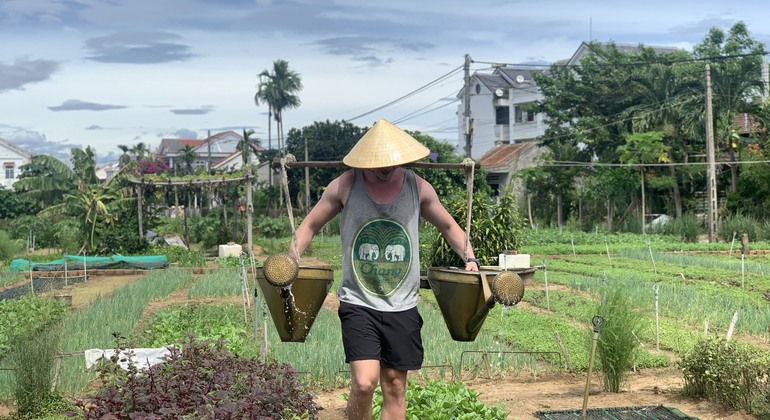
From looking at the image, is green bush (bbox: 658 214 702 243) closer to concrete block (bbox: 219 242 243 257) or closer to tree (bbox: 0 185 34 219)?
concrete block (bbox: 219 242 243 257)

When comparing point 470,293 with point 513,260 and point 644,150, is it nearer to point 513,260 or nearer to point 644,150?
point 513,260

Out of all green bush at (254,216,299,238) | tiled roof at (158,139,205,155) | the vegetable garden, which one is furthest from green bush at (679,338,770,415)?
tiled roof at (158,139,205,155)

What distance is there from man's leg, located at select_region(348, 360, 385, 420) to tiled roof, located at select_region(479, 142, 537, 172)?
32.6 m

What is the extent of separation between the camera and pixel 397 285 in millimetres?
3902

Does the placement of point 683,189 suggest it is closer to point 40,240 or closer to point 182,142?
point 40,240

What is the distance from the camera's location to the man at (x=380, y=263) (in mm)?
3830

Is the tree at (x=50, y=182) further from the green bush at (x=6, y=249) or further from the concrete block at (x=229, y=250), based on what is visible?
the concrete block at (x=229, y=250)

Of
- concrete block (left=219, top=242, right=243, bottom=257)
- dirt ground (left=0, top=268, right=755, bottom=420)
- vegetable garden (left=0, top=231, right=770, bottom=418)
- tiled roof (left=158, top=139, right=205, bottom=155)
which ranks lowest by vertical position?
dirt ground (left=0, top=268, right=755, bottom=420)

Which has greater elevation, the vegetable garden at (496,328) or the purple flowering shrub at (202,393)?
the purple flowering shrub at (202,393)

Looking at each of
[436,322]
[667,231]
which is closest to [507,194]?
[436,322]

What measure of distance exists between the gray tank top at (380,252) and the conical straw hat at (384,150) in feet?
0.50

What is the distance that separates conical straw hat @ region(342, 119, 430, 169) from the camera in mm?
3838

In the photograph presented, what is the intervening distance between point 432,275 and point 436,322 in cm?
549

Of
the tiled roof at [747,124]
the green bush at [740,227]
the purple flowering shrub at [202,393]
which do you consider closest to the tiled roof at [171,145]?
the tiled roof at [747,124]
